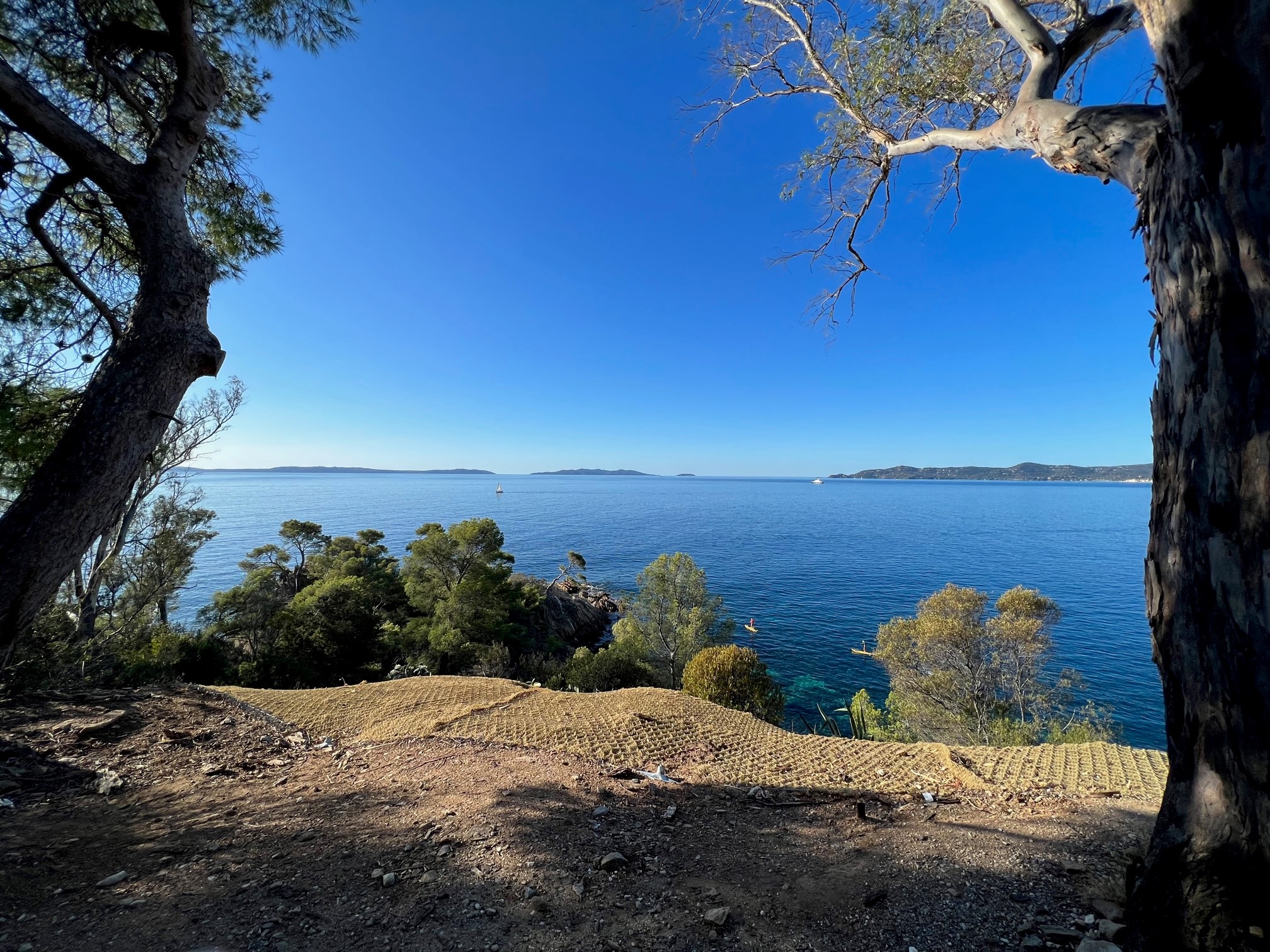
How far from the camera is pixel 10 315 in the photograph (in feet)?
11.6

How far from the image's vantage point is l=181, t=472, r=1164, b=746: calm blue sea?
22141 millimetres

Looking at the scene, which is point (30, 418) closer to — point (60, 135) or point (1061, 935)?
point (60, 135)

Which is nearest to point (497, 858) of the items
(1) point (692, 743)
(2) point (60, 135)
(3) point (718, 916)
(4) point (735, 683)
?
(3) point (718, 916)

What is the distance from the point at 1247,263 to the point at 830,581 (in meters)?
38.4

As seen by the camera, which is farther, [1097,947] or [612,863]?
[612,863]

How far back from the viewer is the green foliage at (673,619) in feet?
67.6

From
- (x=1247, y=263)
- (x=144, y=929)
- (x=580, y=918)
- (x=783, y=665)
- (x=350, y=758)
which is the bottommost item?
(x=783, y=665)

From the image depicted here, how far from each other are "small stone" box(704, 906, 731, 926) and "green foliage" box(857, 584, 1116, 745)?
52.2 feet

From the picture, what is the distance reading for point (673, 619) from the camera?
840 inches

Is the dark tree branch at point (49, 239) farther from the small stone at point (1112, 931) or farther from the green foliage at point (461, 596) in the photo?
the green foliage at point (461, 596)

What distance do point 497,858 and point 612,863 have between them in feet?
2.44

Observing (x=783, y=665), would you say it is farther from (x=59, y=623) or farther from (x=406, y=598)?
(x=59, y=623)

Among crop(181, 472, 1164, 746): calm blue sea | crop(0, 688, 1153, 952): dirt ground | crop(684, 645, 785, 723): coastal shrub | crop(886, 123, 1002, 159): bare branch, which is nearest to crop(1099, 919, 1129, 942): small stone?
crop(0, 688, 1153, 952): dirt ground

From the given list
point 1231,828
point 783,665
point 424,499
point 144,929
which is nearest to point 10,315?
point 144,929
